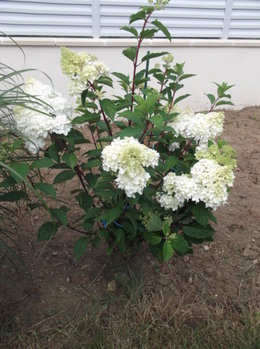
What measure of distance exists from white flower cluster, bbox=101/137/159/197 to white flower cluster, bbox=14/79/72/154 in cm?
22

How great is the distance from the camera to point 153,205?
1493 mm

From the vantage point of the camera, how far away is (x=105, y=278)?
187cm

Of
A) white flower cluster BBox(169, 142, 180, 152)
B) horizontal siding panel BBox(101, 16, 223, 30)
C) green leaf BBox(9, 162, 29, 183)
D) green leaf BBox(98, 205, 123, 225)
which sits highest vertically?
horizontal siding panel BBox(101, 16, 223, 30)

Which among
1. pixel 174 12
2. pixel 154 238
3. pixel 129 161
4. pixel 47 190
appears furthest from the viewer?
pixel 174 12

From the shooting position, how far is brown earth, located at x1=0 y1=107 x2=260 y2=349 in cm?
171

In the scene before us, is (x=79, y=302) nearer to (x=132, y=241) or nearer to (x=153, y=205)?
(x=132, y=241)

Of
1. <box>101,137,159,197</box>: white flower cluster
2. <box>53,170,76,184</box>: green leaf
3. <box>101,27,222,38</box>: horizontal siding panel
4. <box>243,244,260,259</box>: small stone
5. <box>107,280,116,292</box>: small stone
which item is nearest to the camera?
<box>101,137,159,197</box>: white flower cluster

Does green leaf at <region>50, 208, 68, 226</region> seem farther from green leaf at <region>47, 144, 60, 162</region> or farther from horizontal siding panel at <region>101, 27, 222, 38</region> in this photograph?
horizontal siding panel at <region>101, 27, 222, 38</region>

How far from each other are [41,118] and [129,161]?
0.36m

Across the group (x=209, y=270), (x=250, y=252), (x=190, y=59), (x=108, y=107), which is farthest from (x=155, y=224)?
(x=190, y=59)

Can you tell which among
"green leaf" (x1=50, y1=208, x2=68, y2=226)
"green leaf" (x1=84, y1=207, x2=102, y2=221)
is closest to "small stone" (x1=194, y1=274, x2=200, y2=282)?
"green leaf" (x1=84, y1=207, x2=102, y2=221)

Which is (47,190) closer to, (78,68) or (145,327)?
(78,68)

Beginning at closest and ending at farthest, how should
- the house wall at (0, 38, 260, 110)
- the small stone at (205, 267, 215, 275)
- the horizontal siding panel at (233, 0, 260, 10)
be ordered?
1. the small stone at (205, 267, 215, 275)
2. the house wall at (0, 38, 260, 110)
3. the horizontal siding panel at (233, 0, 260, 10)

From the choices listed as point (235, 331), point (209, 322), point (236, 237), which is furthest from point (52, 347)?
point (236, 237)
